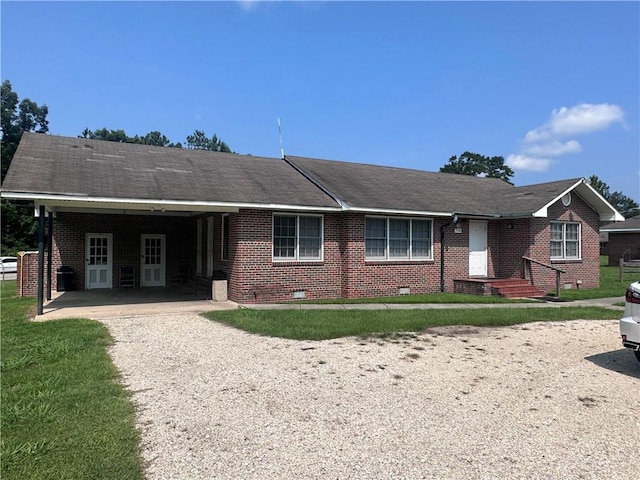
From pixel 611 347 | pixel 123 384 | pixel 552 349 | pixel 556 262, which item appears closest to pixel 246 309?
pixel 123 384

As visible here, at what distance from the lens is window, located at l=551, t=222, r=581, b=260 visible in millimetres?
17609

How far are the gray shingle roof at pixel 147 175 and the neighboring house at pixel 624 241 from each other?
29126mm

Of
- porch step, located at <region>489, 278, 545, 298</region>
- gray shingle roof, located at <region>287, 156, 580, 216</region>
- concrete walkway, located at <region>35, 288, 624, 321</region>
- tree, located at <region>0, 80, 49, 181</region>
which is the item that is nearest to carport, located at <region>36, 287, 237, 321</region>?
concrete walkway, located at <region>35, 288, 624, 321</region>

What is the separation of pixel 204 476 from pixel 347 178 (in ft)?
48.4

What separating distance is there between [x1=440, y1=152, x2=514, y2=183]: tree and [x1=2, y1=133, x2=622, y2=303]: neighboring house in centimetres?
5851

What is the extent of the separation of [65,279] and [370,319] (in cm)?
1161

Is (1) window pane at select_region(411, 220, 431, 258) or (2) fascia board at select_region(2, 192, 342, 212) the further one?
(1) window pane at select_region(411, 220, 431, 258)

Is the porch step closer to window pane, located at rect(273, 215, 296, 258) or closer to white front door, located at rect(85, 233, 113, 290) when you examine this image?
window pane, located at rect(273, 215, 296, 258)

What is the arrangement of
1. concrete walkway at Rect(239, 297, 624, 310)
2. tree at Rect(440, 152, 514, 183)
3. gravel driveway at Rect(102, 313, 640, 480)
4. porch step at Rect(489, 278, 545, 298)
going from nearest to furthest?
gravel driveway at Rect(102, 313, 640, 480), concrete walkway at Rect(239, 297, 624, 310), porch step at Rect(489, 278, 545, 298), tree at Rect(440, 152, 514, 183)

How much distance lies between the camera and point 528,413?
489cm

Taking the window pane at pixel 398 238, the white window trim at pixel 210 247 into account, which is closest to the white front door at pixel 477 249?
the window pane at pixel 398 238

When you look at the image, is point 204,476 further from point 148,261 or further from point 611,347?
point 148,261

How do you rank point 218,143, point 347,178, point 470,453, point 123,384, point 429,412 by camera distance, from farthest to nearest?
point 218,143
point 347,178
point 123,384
point 429,412
point 470,453

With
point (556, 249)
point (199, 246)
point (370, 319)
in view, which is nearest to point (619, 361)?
point (370, 319)
